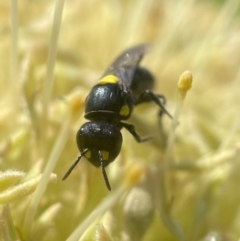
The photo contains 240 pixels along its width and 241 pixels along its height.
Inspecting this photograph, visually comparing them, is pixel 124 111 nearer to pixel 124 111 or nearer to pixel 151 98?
pixel 124 111

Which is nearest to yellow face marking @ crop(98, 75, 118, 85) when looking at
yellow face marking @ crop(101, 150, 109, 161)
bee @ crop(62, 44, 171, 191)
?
bee @ crop(62, 44, 171, 191)

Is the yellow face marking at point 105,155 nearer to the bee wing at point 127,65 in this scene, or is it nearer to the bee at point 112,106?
the bee at point 112,106

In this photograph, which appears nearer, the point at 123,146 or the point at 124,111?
the point at 124,111

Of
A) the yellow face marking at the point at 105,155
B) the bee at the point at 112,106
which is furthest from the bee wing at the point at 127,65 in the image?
the yellow face marking at the point at 105,155

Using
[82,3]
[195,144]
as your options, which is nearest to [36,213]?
[195,144]

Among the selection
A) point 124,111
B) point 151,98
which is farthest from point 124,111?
point 151,98

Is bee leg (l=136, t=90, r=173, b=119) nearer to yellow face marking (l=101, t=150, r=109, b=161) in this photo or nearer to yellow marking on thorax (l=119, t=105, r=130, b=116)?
yellow marking on thorax (l=119, t=105, r=130, b=116)

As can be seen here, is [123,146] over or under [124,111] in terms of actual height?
under
